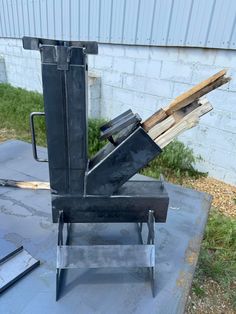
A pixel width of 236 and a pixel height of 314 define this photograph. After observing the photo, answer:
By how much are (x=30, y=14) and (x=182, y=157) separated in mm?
3358

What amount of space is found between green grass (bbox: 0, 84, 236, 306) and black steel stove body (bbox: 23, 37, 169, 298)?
1073 millimetres

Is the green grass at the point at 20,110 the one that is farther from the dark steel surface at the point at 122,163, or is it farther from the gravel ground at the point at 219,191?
the dark steel surface at the point at 122,163

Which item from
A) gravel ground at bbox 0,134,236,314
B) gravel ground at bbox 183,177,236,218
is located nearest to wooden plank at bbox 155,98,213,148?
gravel ground at bbox 0,134,236,314

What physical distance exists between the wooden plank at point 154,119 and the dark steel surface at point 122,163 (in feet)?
0.08

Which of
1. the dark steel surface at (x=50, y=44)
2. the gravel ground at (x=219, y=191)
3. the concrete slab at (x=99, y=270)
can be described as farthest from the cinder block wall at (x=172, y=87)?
the dark steel surface at (x=50, y=44)

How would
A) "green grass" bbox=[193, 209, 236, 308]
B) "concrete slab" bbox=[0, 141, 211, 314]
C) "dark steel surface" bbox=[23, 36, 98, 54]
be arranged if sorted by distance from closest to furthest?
"dark steel surface" bbox=[23, 36, 98, 54], "concrete slab" bbox=[0, 141, 211, 314], "green grass" bbox=[193, 209, 236, 308]

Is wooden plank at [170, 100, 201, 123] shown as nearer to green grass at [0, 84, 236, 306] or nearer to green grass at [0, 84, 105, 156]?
green grass at [0, 84, 236, 306]

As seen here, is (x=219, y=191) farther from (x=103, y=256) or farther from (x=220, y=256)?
(x=103, y=256)

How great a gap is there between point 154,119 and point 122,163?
17cm

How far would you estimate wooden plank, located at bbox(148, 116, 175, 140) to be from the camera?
0.78m

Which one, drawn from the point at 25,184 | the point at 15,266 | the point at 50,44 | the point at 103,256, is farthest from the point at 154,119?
the point at 25,184

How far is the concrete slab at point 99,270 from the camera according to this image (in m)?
0.80

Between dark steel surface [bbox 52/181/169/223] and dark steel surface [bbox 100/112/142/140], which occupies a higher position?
dark steel surface [bbox 100/112/142/140]

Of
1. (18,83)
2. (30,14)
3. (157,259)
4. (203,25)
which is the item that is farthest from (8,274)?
(18,83)
